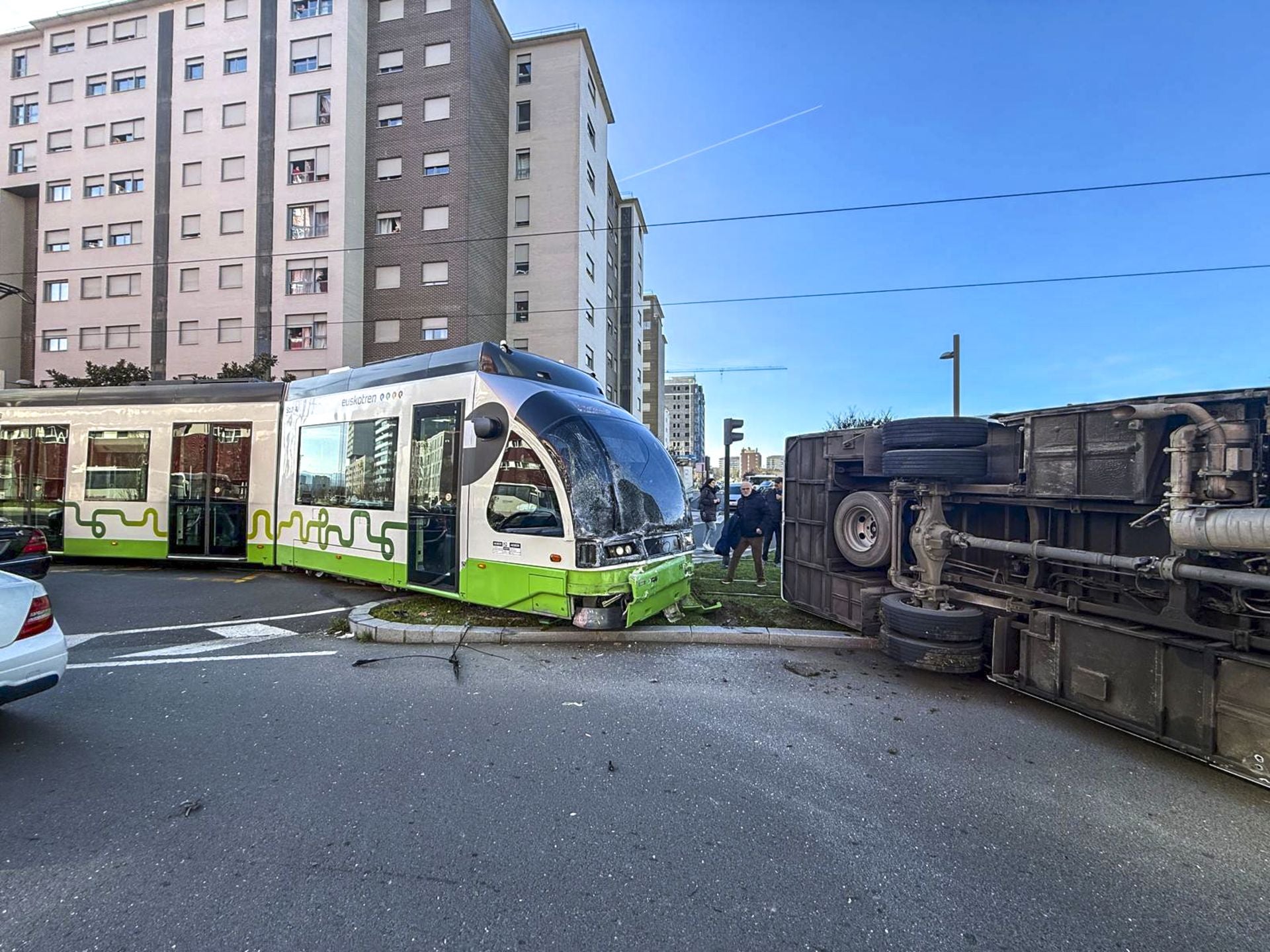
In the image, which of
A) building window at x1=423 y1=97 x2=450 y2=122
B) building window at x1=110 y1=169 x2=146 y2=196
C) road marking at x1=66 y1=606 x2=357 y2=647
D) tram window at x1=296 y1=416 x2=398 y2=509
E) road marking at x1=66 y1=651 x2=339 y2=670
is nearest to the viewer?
road marking at x1=66 y1=651 x2=339 y2=670

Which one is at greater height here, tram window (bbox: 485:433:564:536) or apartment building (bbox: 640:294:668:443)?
apartment building (bbox: 640:294:668:443)

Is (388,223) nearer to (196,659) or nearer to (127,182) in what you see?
(127,182)

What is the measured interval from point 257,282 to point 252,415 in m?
24.3

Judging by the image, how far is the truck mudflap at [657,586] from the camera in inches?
220

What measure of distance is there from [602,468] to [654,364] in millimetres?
69940

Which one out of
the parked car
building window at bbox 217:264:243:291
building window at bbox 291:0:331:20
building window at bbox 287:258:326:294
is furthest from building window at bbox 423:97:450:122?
the parked car

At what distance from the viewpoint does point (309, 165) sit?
28.3m

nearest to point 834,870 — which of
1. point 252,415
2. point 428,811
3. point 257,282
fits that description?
point 428,811

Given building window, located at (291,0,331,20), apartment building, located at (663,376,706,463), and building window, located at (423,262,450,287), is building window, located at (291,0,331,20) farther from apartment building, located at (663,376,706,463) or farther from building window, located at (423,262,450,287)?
apartment building, located at (663,376,706,463)

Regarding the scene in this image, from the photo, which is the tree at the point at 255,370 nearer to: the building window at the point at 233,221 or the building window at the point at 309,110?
the building window at the point at 233,221

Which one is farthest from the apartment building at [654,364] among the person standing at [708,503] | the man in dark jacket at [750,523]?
the man in dark jacket at [750,523]

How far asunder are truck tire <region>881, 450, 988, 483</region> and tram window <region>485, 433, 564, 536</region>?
10.2 feet

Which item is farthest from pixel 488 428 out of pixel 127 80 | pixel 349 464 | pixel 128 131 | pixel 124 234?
pixel 127 80

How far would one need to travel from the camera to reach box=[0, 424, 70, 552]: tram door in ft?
32.1
